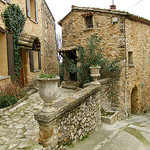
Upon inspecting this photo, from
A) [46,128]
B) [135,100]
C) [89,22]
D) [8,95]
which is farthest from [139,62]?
[46,128]

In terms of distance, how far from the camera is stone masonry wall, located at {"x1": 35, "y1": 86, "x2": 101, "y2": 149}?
9.38 ft

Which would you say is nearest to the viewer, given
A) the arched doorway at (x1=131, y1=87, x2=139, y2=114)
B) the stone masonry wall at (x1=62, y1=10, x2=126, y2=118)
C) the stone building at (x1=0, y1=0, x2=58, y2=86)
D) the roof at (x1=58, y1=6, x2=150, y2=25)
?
the stone building at (x1=0, y1=0, x2=58, y2=86)

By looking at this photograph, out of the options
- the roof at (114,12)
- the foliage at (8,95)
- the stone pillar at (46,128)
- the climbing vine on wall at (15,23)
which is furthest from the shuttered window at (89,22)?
the stone pillar at (46,128)

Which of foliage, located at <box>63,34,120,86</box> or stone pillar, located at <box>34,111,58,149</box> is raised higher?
foliage, located at <box>63,34,120,86</box>

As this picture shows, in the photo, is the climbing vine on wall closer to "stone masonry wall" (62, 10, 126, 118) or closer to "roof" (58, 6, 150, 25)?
"stone masonry wall" (62, 10, 126, 118)

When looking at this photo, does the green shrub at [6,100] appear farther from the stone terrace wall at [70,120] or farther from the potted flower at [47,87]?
the potted flower at [47,87]

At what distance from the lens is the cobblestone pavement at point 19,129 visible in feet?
9.36

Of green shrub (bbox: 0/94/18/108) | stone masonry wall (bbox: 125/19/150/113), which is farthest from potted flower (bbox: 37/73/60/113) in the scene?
stone masonry wall (bbox: 125/19/150/113)

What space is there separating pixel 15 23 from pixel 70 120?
16.6 ft

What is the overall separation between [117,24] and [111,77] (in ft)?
10.2

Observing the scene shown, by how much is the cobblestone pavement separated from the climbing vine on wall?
189 cm

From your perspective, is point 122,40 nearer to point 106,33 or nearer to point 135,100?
point 106,33

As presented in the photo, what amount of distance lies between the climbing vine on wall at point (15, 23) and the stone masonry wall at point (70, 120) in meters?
3.33

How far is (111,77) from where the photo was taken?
27.6 ft
